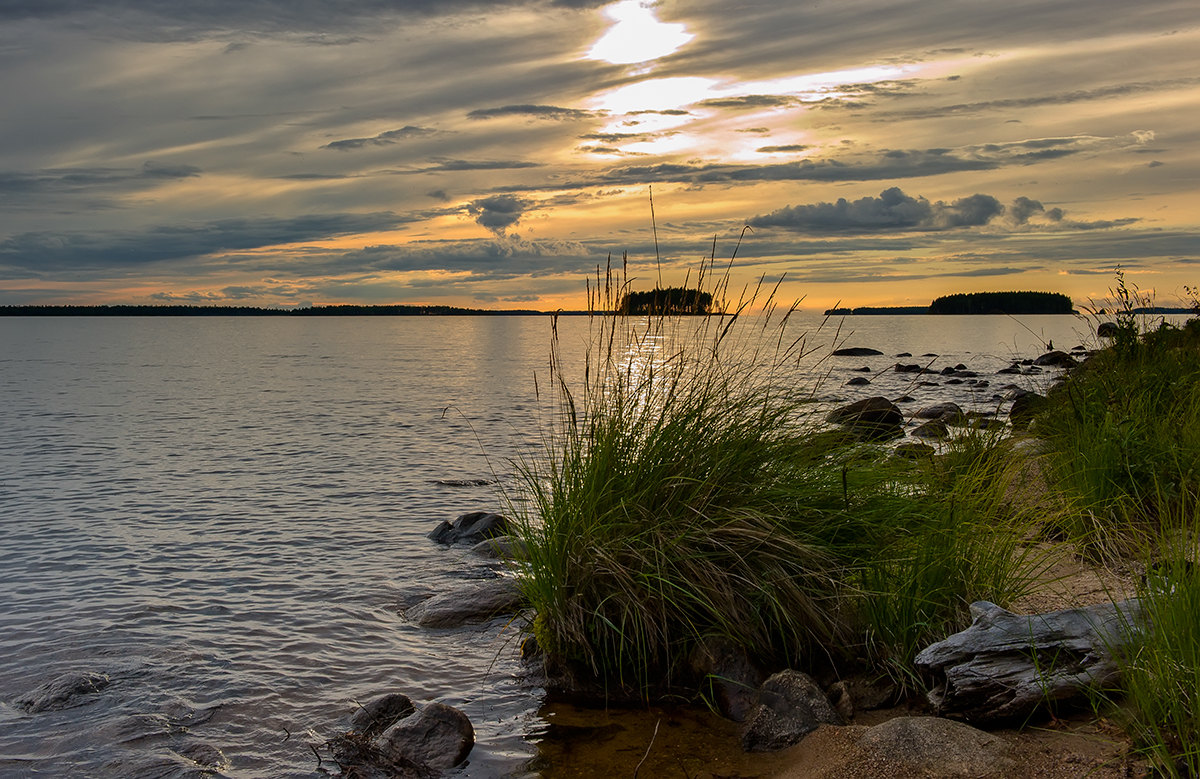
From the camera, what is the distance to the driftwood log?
4.18 m

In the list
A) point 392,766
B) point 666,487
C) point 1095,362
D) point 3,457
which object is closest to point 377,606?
point 392,766

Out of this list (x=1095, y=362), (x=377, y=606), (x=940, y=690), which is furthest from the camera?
(x=1095, y=362)

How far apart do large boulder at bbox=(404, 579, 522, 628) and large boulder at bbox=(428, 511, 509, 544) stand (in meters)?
2.50

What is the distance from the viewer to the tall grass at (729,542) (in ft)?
17.1

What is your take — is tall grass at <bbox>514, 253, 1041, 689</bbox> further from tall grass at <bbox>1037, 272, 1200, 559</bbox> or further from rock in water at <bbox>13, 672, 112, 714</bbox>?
rock in water at <bbox>13, 672, 112, 714</bbox>

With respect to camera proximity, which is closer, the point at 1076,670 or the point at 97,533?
the point at 1076,670

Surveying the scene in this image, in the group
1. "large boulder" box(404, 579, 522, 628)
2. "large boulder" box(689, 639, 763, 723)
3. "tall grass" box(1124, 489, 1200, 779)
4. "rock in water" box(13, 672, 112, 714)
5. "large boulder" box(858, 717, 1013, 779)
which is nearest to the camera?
"tall grass" box(1124, 489, 1200, 779)

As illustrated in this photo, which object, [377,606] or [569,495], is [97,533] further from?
[569,495]

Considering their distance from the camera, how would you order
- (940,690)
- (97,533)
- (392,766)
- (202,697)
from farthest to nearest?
1. (97,533)
2. (202,697)
3. (392,766)
4. (940,690)

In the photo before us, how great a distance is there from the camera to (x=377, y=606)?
8.37 m

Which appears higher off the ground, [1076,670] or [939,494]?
[939,494]

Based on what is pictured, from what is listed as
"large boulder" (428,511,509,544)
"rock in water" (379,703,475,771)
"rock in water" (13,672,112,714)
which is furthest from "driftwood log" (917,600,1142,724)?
"large boulder" (428,511,509,544)

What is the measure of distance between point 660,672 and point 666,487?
130 centimetres

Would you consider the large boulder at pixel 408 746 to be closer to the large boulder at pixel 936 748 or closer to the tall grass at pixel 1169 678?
the large boulder at pixel 936 748
